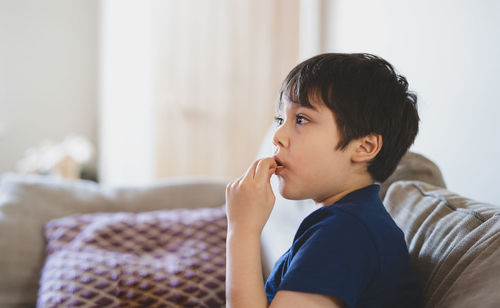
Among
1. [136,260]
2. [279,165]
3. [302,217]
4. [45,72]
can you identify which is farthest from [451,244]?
[45,72]

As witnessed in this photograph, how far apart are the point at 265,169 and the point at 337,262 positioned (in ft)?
0.75

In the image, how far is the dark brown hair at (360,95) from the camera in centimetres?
82

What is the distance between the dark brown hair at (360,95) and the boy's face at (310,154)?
0.01 m

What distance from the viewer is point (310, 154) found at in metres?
0.83

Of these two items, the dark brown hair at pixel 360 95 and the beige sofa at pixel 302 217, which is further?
the dark brown hair at pixel 360 95

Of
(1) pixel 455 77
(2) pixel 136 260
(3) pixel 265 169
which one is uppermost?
(1) pixel 455 77

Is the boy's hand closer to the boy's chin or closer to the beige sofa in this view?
the boy's chin

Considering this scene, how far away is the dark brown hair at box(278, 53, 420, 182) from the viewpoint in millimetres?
819

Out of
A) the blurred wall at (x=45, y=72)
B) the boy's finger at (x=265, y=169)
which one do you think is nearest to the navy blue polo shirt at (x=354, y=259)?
the boy's finger at (x=265, y=169)

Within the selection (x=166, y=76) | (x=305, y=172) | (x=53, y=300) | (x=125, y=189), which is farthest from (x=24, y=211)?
(x=166, y=76)

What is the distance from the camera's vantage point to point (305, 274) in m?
0.69

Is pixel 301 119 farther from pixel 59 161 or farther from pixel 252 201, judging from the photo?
pixel 59 161

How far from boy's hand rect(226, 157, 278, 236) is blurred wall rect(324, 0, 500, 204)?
573 millimetres

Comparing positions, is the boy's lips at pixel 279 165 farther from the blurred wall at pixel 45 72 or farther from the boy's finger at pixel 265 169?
the blurred wall at pixel 45 72
